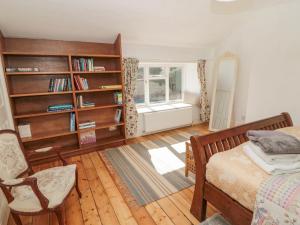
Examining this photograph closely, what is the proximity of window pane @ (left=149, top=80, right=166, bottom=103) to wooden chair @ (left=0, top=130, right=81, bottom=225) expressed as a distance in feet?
8.22

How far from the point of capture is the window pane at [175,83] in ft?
13.7

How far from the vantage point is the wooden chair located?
132cm

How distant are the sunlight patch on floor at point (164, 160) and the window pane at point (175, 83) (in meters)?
1.65

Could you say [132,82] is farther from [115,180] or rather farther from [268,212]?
[268,212]

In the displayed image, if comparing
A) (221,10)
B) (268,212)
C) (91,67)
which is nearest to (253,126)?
(268,212)

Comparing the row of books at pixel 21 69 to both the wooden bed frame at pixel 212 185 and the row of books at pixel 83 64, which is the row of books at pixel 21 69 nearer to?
the row of books at pixel 83 64

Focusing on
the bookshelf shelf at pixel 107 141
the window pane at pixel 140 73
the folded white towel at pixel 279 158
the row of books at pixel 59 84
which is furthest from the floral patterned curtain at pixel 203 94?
the folded white towel at pixel 279 158

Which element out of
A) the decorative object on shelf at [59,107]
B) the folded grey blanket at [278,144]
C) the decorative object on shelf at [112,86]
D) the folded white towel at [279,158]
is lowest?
the folded white towel at [279,158]

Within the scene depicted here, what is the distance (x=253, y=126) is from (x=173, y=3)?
1853 millimetres

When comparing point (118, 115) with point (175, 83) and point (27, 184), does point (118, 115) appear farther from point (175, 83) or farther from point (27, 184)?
point (27, 184)

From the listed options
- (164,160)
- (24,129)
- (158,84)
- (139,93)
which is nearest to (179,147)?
(164,160)

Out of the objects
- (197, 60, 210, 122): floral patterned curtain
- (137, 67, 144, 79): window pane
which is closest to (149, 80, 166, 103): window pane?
(137, 67, 144, 79): window pane

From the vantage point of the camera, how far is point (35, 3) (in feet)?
6.46

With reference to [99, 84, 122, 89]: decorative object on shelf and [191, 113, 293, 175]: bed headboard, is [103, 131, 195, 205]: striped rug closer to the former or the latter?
[191, 113, 293, 175]: bed headboard
